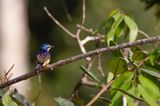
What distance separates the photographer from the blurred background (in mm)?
8648

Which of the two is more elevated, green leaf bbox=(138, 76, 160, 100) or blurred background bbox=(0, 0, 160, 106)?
blurred background bbox=(0, 0, 160, 106)

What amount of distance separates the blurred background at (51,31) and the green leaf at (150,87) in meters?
6.52

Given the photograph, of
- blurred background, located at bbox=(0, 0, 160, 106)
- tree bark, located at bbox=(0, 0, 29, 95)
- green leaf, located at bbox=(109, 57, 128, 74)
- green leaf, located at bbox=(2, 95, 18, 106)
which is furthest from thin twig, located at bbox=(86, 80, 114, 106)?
tree bark, located at bbox=(0, 0, 29, 95)

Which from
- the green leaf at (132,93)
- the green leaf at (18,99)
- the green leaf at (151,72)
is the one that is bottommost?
the green leaf at (18,99)

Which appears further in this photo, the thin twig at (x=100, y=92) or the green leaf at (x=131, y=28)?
the green leaf at (x=131, y=28)

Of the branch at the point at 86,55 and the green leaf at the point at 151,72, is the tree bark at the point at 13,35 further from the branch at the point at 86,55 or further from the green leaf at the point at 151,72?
the branch at the point at 86,55

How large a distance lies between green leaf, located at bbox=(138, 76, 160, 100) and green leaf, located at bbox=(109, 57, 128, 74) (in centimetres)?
5

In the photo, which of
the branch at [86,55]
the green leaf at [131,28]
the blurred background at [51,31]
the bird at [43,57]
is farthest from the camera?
the blurred background at [51,31]

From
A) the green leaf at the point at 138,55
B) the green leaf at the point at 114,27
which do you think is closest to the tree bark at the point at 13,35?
the green leaf at the point at 114,27

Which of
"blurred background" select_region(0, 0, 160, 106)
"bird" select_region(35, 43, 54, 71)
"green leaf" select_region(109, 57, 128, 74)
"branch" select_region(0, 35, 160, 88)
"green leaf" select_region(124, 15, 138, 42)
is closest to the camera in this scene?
"branch" select_region(0, 35, 160, 88)

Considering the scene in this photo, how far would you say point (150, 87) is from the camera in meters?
1.28

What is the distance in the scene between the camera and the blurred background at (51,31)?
340 inches

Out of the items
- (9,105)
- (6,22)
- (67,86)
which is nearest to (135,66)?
(9,105)

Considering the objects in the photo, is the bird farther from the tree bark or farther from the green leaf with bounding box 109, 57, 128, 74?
the tree bark
